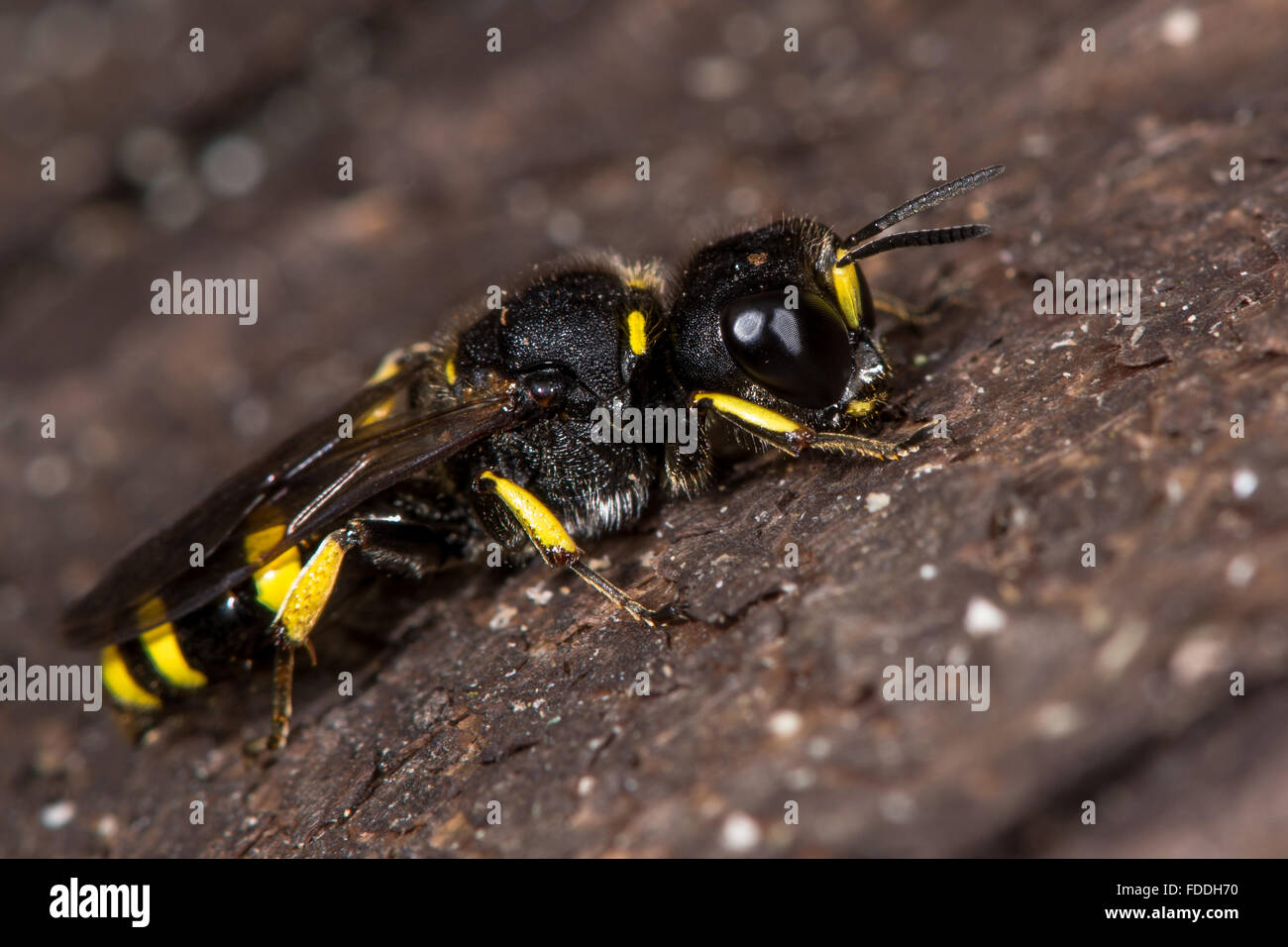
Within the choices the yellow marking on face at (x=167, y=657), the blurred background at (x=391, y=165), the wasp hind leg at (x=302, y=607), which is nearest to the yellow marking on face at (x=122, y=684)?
the yellow marking on face at (x=167, y=657)

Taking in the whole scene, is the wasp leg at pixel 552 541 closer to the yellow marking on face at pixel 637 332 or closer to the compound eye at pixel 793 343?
the yellow marking on face at pixel 637 332

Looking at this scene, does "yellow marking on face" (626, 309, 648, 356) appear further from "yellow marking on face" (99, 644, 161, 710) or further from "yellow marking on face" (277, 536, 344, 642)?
"yellow marking on face" (99, 644, 161, 710)

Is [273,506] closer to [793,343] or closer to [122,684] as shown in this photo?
[122,684]

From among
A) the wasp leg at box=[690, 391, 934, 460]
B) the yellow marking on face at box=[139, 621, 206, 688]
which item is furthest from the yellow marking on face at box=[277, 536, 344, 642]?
the wasp leg at box=[690, 391, 934, 460]

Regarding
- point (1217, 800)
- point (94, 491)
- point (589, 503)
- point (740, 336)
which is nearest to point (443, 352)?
point (589, 503)

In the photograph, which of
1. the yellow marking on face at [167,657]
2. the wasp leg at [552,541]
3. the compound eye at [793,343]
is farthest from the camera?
the yellow marking on face at [167,657]
